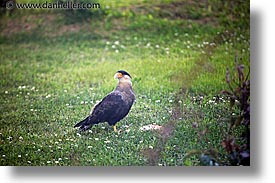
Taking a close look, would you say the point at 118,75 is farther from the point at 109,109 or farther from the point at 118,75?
the point at 109,109

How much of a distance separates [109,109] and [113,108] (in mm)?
24

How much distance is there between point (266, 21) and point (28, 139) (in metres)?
1.51

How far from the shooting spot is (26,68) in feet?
11.3

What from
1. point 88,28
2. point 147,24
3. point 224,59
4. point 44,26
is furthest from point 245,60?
point 44,26

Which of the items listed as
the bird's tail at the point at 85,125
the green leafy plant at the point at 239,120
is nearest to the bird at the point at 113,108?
the bird's tail at the point at 85,125

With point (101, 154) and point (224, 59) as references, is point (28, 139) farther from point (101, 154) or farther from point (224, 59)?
point (224, 59)

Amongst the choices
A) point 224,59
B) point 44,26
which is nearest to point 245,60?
point 224,59

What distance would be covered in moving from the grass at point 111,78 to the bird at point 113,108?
0.03m

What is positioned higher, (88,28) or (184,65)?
(88,28)

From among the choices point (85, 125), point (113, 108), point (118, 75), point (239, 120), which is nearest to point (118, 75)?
point (118, 75)

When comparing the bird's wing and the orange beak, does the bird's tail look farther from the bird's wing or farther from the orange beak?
the orange beak

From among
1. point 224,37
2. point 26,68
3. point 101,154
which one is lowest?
point 101,154

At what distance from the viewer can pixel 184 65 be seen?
11.0 feet

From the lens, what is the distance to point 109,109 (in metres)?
3.32
